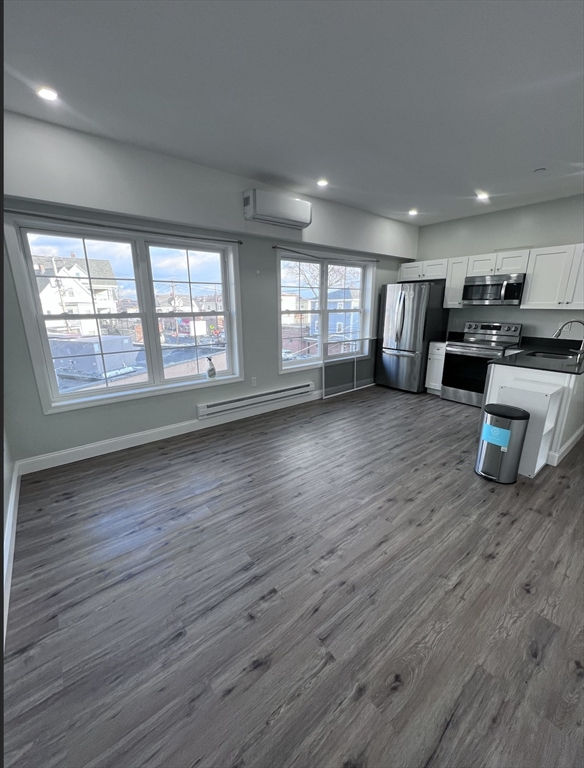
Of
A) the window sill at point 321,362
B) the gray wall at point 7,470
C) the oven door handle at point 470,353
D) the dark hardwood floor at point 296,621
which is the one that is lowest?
the dark hardwood floor at point 296,621

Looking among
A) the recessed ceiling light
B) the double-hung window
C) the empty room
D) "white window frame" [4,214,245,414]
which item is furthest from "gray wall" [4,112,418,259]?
the double-hung window

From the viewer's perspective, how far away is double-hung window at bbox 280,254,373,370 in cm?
489

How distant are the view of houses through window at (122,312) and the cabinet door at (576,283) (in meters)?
4.01

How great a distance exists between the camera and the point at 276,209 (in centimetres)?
390

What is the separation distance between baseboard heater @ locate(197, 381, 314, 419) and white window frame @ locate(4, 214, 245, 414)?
10.0 inches

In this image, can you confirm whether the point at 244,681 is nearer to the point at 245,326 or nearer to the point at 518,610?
the point at 518,610

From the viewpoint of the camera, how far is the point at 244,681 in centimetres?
164

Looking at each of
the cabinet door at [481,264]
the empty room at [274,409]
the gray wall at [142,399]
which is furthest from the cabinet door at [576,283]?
the gray wall at [142,399]

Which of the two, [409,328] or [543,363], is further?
[409,328]

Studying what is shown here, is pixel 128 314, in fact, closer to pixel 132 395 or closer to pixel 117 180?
pixel 132 395

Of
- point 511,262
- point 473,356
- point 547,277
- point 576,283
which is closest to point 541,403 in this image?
point 473,356

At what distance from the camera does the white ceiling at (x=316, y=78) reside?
6.14ft

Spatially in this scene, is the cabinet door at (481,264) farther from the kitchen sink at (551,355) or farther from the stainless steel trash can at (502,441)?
the stainless steel trash can at (502,441)

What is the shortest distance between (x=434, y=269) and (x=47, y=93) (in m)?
4.91
